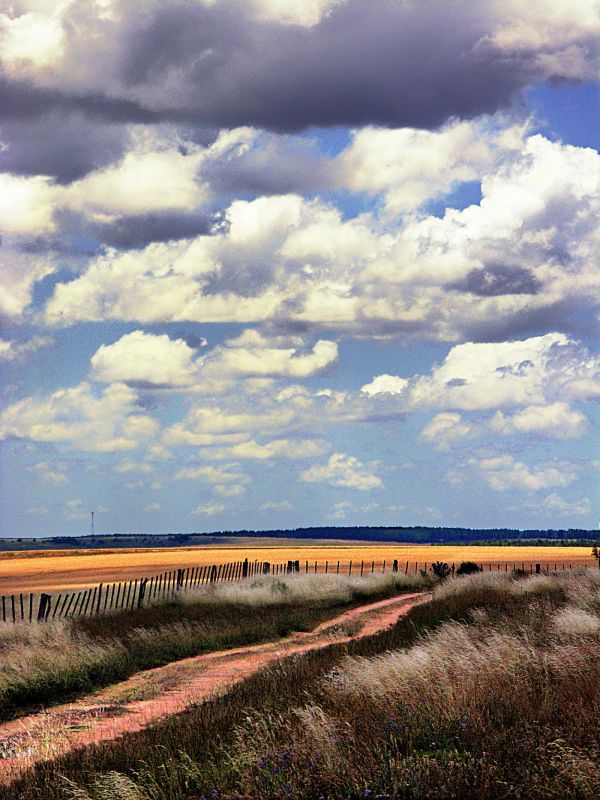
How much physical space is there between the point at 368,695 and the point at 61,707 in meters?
6.81

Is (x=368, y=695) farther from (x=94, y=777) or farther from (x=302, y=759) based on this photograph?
(x=94, y=777)

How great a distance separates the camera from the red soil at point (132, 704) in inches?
458

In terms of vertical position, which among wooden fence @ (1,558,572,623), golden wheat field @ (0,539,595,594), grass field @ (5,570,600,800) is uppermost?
grass field @ (5,570,600,800)

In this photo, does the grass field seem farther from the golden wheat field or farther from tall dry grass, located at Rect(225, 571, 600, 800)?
the golden wheat field

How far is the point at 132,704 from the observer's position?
619 inches

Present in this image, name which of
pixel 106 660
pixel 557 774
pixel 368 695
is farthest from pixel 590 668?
pixel 106 660

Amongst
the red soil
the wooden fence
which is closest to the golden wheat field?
the wooden fence

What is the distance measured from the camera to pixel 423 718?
10109mm

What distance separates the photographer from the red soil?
11641 mm

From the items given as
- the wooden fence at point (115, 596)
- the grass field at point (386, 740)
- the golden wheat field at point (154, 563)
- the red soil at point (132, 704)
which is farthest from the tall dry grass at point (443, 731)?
the golden wheat field at point (154, 563)

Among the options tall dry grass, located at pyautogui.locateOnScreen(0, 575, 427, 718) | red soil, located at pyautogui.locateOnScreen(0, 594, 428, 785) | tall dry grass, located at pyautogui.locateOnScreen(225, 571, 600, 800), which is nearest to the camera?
tall dry grass, located at pyautogui.locateOnScreen(225, 571, 600, 800)

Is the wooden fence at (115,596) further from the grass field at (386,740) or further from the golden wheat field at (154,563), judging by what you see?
the grass field at (386,740)

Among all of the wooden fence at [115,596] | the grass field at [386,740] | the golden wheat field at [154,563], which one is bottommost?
the golden wheat field at [154,563]

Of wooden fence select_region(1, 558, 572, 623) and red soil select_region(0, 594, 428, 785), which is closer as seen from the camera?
red soil select_region(0, 594, 428, 785)
